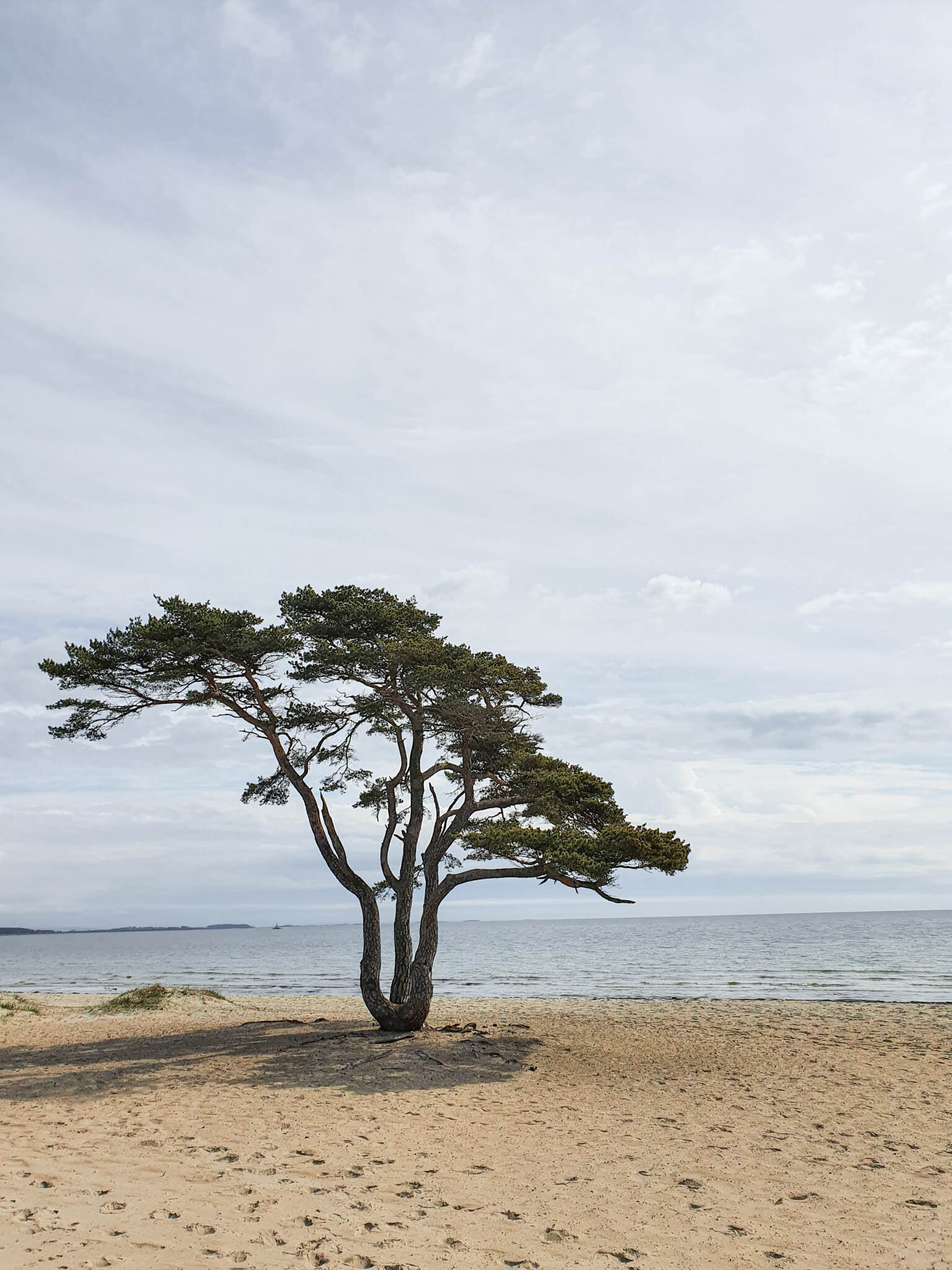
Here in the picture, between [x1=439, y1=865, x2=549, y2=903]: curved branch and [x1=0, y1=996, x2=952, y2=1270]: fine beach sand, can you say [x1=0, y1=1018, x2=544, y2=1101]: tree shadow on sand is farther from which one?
[x1=439, y1=865, x2=549, y2=903]: curved branch

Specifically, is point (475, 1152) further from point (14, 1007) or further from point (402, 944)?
point (14, 1007)

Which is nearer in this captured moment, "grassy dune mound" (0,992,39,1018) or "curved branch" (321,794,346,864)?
"curved branch" (321,794,346,864)

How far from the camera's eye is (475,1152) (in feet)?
30.5

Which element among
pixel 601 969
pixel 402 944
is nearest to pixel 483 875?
A: pixel 402 944

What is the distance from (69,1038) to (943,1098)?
55.8 feet

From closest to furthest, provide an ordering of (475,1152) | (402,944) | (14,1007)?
1. (475,1152)
2. (402,944)
3. (14,1007)

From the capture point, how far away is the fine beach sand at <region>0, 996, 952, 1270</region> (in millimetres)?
6562

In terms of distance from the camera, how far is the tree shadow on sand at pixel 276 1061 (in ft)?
42.8

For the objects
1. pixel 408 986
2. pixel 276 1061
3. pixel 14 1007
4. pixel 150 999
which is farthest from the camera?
pixel 150 999

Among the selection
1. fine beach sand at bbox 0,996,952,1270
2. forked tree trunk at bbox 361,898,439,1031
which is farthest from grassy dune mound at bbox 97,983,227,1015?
forked tree trunk at bbox 361,898,439,1031

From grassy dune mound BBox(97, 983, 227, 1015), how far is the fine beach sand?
29.5ft

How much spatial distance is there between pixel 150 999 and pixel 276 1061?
14.7 m

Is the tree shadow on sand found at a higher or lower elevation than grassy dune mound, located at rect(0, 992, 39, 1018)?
higher

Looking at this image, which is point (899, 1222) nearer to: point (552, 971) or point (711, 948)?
point (552, 971)
